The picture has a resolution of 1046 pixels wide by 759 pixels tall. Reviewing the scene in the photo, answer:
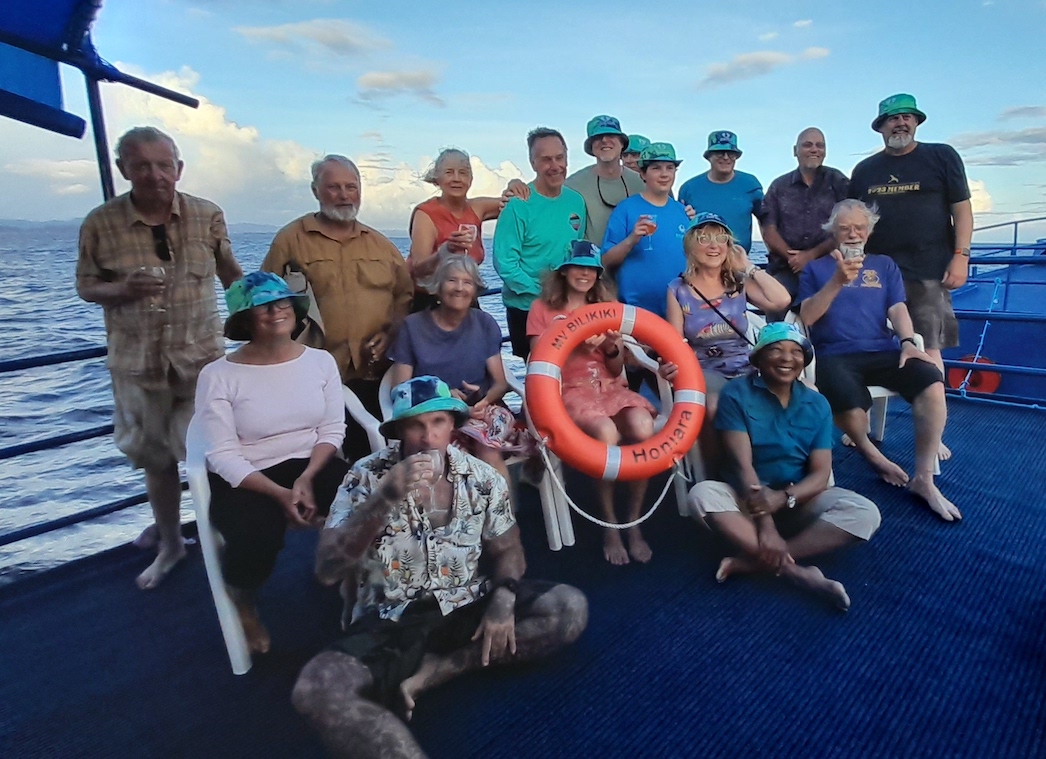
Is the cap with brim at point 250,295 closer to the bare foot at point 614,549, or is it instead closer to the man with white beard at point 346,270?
the man with white beard at point 346,270

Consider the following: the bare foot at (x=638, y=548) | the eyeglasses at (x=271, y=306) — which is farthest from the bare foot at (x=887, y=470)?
the eyeglasses at (x=271, y=306)

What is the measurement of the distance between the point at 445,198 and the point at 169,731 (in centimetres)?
182

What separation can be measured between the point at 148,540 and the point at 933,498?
106 inches

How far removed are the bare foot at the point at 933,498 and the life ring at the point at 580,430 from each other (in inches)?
35.7

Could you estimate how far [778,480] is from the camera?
6.63 feet

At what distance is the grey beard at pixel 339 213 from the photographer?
2.11m

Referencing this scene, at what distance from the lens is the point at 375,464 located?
1.50 m

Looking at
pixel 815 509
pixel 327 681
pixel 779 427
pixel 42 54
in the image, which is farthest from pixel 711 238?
pixel 42 54

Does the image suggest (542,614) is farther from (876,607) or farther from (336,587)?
(876,607)

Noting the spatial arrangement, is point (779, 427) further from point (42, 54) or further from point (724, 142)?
point (42, 54)

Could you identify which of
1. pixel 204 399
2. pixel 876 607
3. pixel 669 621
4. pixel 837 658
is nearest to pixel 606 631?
pixel 669 621

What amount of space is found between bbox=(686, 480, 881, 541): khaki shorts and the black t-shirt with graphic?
53.7 inches

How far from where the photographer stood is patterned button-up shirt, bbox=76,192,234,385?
188 cm

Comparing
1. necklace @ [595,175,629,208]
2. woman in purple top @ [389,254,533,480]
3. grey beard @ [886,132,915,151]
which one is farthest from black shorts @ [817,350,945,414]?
woman in purple top @ [389,254,533,480]
